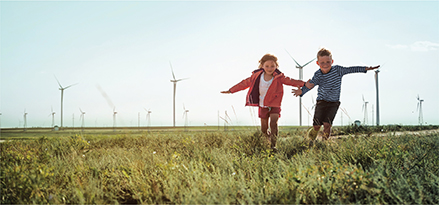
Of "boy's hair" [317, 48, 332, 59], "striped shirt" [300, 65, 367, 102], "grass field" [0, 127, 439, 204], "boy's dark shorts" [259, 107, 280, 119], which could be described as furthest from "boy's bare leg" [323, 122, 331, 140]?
"grass field" [0, 127, 439, 204]

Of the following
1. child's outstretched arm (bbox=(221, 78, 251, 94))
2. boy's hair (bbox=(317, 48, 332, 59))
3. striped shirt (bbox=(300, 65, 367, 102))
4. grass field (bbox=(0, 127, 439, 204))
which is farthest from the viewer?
child's outstretched arm (bbox=(221, 78, 251, 94))

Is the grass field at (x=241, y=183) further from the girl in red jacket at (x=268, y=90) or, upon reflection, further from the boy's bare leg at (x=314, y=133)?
the boy's bare leg at (x=314, y=133)

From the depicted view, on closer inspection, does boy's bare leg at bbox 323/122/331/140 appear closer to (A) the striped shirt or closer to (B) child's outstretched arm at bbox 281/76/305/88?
(A) the striped shirt

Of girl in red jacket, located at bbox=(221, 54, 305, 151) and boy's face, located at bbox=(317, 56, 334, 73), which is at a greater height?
boy's face, located at bbox=(317, 56, 334, 73)

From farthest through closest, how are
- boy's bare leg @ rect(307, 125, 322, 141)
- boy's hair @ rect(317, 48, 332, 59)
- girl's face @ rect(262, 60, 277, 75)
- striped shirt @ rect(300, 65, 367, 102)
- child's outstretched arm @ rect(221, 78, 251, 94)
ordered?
1. child's outstretched arm @ rect(221, 78, 251, 94)
2. boy's bare leg @ rect(307, 125, 322, 141)
3. girl's face @ rect(262, 60, 277, 75)
4. boy's hair @ rect(317, 48, 332, 59)
5. striped shirt @ rect(300, 65, 367, 102)

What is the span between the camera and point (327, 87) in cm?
580

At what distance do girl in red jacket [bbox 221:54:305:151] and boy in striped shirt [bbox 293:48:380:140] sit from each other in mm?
350

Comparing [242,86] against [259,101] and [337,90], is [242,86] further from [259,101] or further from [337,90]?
[337,90]

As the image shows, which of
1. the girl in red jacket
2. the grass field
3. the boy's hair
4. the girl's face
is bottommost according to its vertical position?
the grass field

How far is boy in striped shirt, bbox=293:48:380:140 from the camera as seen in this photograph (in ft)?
18.8

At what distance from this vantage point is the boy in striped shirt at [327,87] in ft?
18.8

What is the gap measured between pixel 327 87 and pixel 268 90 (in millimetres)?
1160

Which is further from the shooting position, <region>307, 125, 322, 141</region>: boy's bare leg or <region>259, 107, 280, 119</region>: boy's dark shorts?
<region>307, 125, 322, 141</region>: boy's bare leg

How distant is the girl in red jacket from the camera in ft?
18.9
